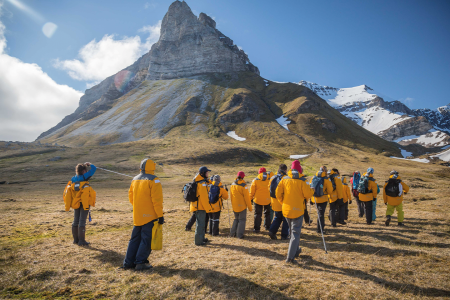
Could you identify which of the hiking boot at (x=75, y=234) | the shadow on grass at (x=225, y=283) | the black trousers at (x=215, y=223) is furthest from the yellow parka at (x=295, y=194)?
the hiking boot at (x=75, y=234)

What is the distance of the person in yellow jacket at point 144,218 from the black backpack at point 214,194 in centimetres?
377

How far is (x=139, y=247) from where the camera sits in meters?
6.28

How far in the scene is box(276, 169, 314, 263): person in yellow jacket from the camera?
6754 mm

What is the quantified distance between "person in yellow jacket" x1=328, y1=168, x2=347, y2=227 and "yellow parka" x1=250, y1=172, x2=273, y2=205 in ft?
11.4

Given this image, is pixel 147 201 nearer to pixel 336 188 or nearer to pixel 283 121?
pixel 336 188

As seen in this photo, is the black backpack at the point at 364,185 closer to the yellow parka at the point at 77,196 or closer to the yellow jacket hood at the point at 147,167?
the yellow jacket hood at the point at 147,167

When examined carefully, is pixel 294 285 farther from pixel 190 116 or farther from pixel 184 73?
pixel 184 73

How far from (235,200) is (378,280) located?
5.53 metres

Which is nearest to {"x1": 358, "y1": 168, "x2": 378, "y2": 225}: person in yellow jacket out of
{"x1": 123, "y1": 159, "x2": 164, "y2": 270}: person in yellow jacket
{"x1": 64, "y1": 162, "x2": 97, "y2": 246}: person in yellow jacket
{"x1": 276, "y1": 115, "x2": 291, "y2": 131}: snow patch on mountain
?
{"x1": 123, "y1": 159, "x2": 164, "y2": 270}: person in yellow jacket

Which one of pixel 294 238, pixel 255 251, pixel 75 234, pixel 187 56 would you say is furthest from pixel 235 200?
pixel 187 56

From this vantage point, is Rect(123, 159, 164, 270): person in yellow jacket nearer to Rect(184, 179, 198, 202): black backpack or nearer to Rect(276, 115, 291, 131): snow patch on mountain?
Rect(184, 179, 198, 202): black backpack

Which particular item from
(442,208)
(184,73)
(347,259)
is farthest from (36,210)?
(184,73)

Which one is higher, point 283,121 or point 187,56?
point 187,56

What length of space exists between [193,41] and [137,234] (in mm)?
181975
